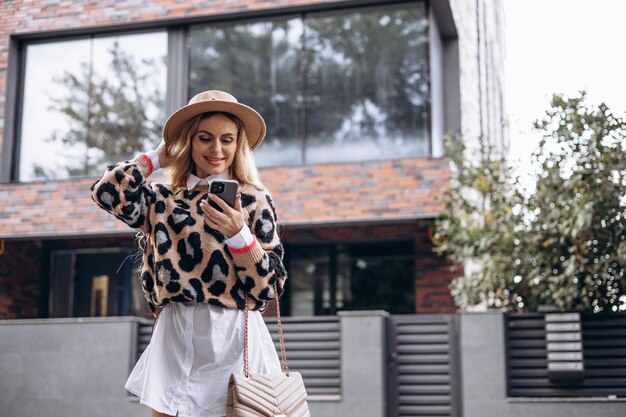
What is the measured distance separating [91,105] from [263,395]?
11.2 meters

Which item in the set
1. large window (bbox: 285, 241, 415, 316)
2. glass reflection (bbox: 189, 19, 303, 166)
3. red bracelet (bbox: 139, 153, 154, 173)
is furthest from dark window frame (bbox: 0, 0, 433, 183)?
red bracelet (bbox: 139, 153, 154, 173)

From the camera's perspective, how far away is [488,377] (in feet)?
32.9

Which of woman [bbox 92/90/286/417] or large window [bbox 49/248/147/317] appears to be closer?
woman [bbox 92/90/286/417]

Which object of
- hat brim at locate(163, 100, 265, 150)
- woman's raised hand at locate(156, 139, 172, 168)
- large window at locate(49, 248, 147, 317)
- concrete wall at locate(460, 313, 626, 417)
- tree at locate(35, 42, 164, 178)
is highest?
tree at locate(35, 42, 164, 178)

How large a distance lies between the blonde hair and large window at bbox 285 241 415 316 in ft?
33.3

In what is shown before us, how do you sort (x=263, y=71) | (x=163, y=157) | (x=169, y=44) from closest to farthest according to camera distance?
1. (x=163, y=157)
2. (x=263, y=71)
3. (x=169, y=44)

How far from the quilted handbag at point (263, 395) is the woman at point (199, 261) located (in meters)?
0.08

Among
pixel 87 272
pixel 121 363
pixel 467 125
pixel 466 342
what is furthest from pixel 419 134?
pixel 87 272

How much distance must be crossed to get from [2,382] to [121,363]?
154cm

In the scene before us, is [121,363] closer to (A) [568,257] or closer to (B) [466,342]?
(B) [466,342]

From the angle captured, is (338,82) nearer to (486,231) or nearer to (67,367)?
(486,231)

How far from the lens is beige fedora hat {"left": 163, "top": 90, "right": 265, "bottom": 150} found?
2.99m

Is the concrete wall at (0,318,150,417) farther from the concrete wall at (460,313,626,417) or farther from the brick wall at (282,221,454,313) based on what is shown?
the concrete wall at (460,313,626,417)

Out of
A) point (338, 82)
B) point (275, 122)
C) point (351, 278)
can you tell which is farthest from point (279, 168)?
point (351, 278)
